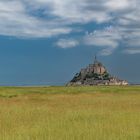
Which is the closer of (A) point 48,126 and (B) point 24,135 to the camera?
(B) point 24,135

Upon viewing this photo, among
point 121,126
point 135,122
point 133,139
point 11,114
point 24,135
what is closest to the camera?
point 133,139

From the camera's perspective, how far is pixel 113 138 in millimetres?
15875

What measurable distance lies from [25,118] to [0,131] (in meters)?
5.38

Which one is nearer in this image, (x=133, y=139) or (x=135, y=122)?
(x=133, y=139)

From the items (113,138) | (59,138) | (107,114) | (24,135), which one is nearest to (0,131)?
(24,135)

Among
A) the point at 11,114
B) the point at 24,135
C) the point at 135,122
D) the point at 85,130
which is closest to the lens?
the point at 24,135

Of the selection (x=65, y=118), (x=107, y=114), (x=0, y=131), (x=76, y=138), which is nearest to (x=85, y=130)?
(x=76, y=138)

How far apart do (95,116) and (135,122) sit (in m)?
3.89

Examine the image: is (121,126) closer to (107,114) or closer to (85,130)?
(85,130)

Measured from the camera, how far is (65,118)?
23.5 metres

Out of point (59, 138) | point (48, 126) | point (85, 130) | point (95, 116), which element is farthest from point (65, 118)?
point (59, 138)

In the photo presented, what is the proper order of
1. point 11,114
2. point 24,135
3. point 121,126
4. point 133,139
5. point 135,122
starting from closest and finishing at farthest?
point 133,139 < point 24,135 < point 121,126 < point 135,122 < point 11,114

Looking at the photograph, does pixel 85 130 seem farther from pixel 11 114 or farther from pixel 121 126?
pixel 11 114

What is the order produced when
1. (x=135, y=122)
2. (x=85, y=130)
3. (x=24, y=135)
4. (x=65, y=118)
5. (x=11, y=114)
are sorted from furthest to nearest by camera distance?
1. (x=11, y=114)
2. (x=65, y=118)
3. (x=135, y=122)
4. (x=85, y=130)
5. (x=24, y=135)
